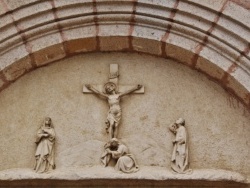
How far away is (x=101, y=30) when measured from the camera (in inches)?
200

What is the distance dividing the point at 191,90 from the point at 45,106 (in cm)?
99

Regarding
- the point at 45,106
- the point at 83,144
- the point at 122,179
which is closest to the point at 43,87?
the point at 45,106

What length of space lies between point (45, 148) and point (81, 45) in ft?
2.40

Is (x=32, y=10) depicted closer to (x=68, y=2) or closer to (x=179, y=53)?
(x=68, y=2)

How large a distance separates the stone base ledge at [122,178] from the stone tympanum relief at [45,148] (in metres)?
0.06

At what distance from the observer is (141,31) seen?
199 inches

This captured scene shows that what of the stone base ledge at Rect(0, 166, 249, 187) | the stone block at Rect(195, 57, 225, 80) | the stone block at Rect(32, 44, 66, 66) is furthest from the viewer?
the stone block at Rect(32, 44, 66, 66)

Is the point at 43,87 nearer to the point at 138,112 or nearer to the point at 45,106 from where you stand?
the point at 45,106

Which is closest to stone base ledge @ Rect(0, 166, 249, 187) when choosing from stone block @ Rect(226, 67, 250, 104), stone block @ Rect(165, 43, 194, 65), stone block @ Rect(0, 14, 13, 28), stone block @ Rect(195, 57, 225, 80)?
stone block @ Rect(226, 67, 250, 104)

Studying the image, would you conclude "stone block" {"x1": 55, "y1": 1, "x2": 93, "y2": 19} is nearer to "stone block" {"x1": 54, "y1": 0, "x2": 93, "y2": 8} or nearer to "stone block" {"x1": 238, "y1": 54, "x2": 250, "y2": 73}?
"stone block" {"x1": 54, "y1": 0, "x2": 93, "y2": 8}

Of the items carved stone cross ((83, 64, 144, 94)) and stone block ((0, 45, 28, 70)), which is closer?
stone block ((0, 45, 28, 70))

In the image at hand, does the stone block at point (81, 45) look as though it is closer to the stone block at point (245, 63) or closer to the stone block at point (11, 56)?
the stone block at point (11, 56)

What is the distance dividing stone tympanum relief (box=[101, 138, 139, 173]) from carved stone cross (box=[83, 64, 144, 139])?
68 millimetres

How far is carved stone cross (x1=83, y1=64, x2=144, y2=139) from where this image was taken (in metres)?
5.07
